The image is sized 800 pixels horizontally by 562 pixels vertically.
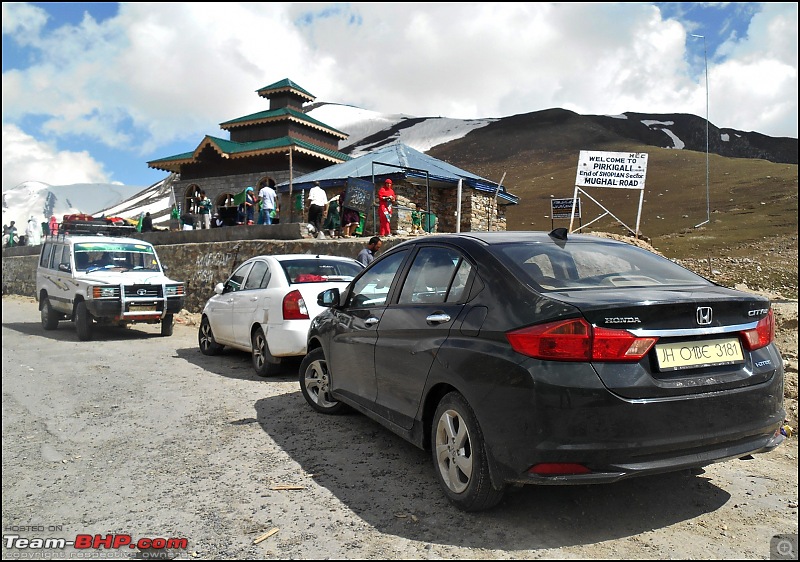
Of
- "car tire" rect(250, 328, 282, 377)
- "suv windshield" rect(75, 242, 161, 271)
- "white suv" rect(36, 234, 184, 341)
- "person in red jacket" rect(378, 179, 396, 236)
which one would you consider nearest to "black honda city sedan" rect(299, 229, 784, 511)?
"car tire" rect(250, 328, 282, 377)

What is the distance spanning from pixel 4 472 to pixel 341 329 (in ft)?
8.78

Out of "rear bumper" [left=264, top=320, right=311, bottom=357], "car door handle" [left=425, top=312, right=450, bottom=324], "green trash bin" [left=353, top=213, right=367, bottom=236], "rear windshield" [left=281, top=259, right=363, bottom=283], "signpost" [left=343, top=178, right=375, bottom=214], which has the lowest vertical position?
"rear bumper" [left=264, top=320, right=311, bottom=357]

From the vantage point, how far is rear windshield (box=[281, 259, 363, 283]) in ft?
24.5

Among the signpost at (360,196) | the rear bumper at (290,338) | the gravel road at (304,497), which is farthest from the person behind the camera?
the signpost at (360,196)

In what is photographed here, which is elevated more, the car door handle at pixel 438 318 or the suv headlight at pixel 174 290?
the car door handle at pixel 438 318

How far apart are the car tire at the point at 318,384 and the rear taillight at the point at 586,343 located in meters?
2.83

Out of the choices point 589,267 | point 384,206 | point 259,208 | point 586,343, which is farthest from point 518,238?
point 259,208

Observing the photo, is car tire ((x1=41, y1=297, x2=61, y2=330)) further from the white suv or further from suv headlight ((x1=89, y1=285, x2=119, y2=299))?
suv headlight ((x1=89, y1=285, x2=119, y2=299))

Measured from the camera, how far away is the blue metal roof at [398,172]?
20.0 metres

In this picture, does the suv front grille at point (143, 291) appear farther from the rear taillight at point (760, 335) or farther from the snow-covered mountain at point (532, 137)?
the snow-covered mountain at point (532, 137)

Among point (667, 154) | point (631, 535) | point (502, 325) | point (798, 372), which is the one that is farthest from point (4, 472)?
point (667, 154)

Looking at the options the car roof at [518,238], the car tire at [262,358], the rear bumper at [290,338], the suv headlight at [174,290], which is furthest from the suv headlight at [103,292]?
the car roof at [518,238]

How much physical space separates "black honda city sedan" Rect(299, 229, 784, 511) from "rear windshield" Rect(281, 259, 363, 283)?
3657 millimetres

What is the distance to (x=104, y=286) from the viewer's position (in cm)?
1139
